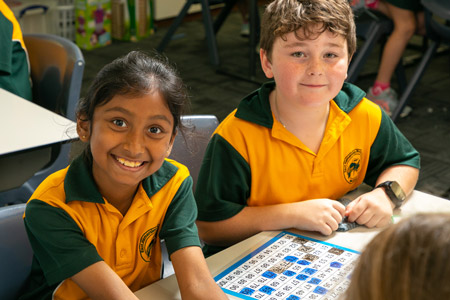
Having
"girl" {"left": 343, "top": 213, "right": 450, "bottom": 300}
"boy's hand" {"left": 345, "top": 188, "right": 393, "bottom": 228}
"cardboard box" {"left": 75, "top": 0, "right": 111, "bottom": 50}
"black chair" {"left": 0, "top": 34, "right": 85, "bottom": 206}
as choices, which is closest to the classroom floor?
"cardboard box" {"left": 75, "top": 0, "right": 111, "bottom": 50}

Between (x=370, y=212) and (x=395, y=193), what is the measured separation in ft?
0.34

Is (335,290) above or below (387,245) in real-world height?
below

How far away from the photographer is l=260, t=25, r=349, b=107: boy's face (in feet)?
4.42

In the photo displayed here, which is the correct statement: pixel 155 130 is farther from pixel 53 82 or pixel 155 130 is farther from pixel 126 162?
pixel 53 82

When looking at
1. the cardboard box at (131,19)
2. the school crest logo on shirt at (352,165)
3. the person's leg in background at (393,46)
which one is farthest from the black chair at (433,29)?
the cardboard box at (131,19)

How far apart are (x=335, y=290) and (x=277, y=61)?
0.56 metres

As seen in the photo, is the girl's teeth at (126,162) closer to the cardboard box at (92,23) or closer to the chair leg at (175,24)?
the chair leg at (175,24)

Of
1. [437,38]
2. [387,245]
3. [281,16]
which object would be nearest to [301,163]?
[281,16]

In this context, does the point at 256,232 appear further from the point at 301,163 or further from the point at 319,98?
the point at 319,98

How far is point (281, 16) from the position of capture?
1386 millimetres

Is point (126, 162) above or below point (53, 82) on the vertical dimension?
above

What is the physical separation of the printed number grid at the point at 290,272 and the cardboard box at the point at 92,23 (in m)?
4.16

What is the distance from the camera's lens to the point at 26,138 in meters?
1.65

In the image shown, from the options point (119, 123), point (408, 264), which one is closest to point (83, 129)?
point (119, 123)
